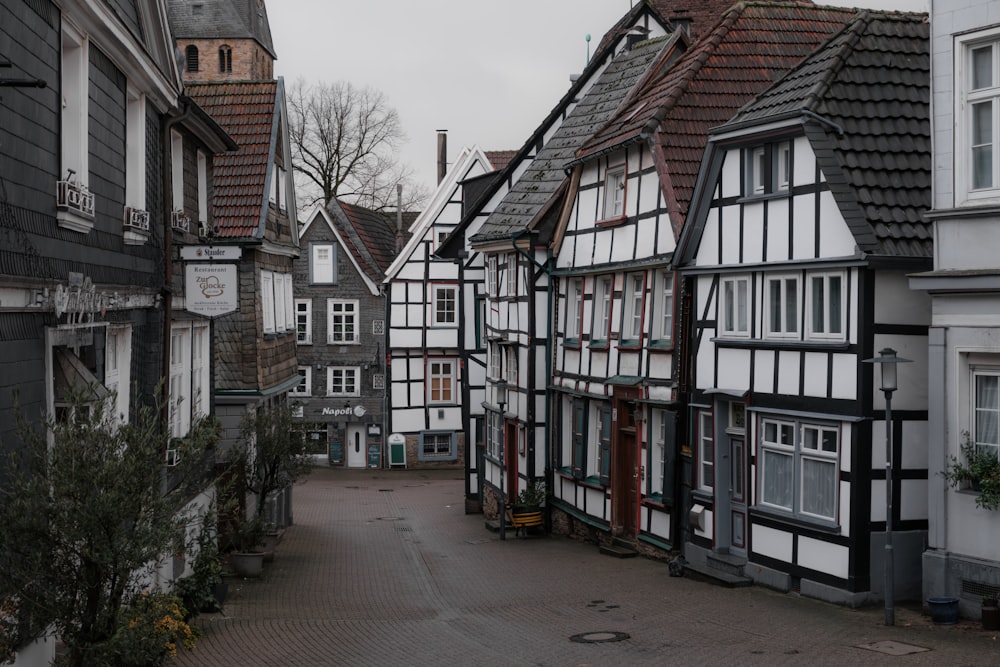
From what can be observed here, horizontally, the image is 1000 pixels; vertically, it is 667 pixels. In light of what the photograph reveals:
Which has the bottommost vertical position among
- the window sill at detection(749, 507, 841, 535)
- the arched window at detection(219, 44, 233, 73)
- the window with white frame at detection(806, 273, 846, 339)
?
the window sill at detection(749, 507, 841, 535)

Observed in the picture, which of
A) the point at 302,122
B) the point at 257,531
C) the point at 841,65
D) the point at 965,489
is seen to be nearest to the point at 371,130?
the point at 302,122

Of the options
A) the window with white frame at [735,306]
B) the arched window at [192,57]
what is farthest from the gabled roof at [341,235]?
the window with white frame at [735,306]

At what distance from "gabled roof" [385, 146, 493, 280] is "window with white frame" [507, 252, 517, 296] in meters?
14.6

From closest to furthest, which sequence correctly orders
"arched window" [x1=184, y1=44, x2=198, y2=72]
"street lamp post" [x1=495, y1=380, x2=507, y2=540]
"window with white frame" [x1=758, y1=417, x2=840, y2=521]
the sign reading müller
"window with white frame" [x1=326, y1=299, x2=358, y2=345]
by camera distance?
"window with white frame" [x1=758, y1=417, x2=840, y2=521] → the sign reading müller → "street lamp post" [x1=495, y1=380, x2=507, y2=540] → "window with white frame" [x1=326, y1=299, x2=358, y2=345] → "arched window" [x1=184, y1=44, x2=198, y2=72]

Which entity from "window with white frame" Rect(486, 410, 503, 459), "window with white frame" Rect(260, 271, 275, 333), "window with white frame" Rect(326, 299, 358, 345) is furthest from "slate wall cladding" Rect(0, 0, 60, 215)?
"window with white frame" Rect(326, 299, 358, 345)

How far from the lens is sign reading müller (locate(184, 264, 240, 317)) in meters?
17.2

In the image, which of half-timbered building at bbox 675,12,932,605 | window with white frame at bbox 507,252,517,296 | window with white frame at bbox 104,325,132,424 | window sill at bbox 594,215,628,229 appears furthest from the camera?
window with white frame at bbox 507,252,517,296

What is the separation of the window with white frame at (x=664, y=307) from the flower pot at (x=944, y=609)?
299 inches

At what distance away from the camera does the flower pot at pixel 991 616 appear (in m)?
13.8

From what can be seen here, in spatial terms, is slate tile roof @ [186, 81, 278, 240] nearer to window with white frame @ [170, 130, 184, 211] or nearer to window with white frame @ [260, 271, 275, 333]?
window with white frame @ [260, 271, 275, 333]

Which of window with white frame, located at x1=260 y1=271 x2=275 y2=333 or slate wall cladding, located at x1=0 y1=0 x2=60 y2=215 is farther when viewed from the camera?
window with white frame, located at x1=260 y1=271 x2=275 y2=333

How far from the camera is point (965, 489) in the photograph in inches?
566

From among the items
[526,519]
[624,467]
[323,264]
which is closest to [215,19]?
[323,264]

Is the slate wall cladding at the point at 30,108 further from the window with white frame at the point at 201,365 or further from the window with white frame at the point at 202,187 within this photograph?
the window with white frame at the point at 202,187
